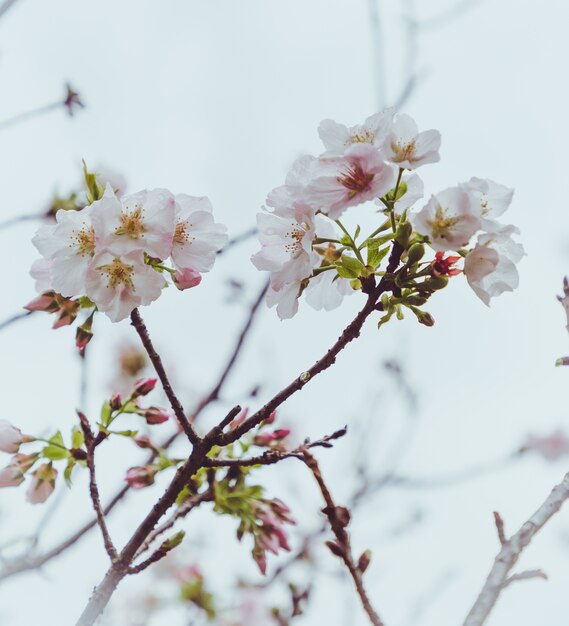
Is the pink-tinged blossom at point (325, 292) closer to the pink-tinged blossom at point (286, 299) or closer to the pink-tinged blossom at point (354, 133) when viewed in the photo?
the pink-tinged blossom at point (286, 299)

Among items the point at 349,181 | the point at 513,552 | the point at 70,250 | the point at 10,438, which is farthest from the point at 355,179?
the point at 10,438

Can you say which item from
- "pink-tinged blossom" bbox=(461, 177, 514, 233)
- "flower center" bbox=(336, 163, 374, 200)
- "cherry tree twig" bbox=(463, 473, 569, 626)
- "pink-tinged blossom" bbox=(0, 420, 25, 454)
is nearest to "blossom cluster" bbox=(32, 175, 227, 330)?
"flower center" bbox=(336, 163, 374, 200)

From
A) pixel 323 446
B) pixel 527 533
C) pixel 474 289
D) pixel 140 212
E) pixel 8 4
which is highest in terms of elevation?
pixel 8 4

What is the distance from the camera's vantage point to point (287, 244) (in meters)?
1.63

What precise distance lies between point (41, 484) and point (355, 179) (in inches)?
49.2

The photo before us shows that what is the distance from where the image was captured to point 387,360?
4.59 m

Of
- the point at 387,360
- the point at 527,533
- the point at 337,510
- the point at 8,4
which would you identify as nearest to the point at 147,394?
the point at 337,510

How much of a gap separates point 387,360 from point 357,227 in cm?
310

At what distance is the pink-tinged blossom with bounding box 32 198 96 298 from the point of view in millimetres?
1557

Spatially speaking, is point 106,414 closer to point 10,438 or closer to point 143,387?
point 143,387

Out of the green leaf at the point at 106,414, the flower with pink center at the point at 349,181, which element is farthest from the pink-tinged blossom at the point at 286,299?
the green leaf at the point at 106,414

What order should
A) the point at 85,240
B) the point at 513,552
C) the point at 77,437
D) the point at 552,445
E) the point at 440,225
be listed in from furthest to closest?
1. the point at 552,445
2. the point at 77,437
3. the point at 85,240
4. the point at 440,225
5. the point at 513,552

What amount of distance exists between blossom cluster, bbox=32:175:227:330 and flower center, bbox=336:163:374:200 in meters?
0.37

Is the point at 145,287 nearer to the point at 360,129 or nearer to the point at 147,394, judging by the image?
the point at 147,394
